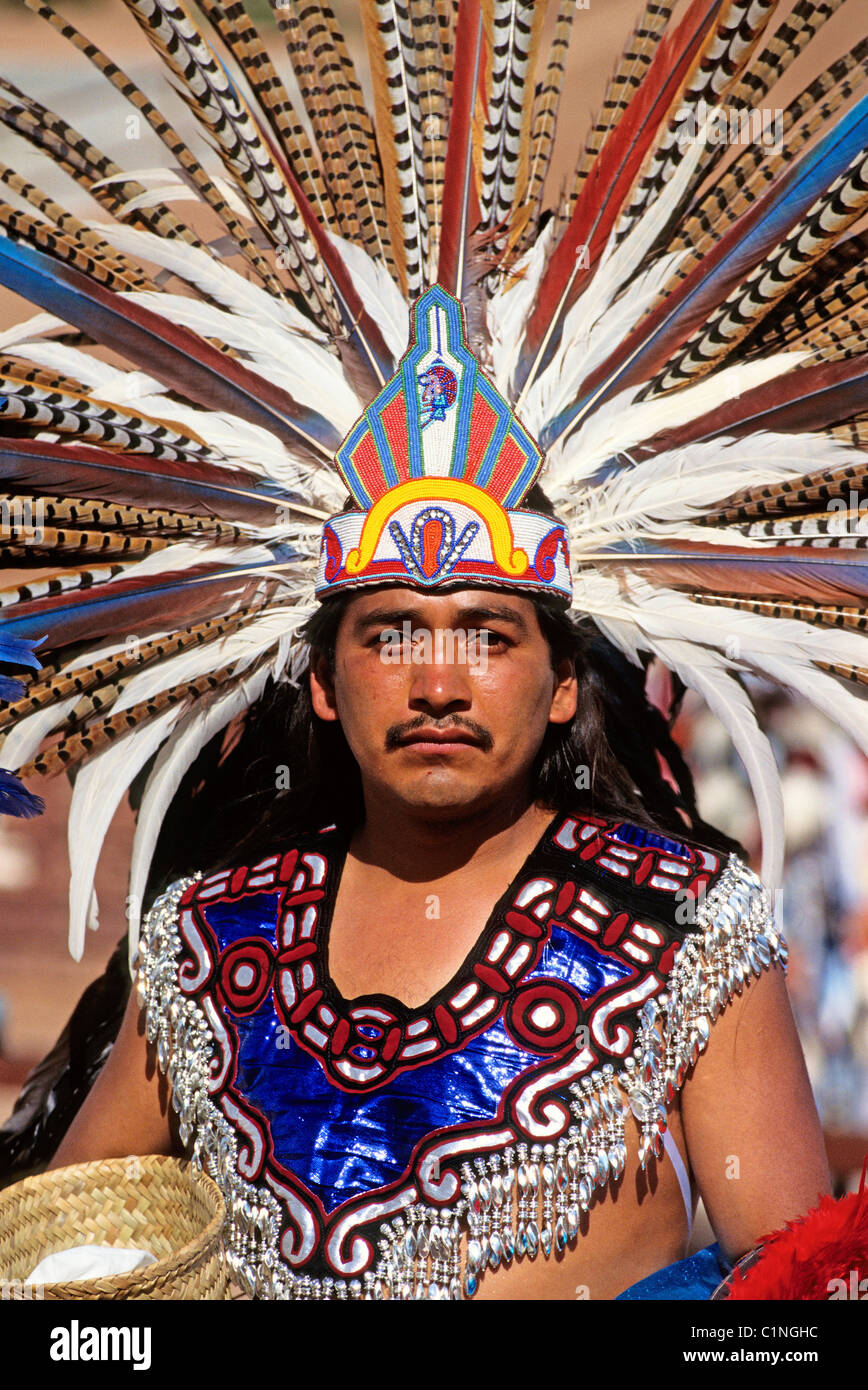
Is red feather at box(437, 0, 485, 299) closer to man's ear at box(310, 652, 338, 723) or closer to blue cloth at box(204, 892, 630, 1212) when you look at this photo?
man's ear at box(310, 652, 338, 723)

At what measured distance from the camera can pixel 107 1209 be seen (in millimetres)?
2307

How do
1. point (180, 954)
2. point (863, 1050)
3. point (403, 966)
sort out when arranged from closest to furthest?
point (403, 966), point (180, 954), point (863, 1050)

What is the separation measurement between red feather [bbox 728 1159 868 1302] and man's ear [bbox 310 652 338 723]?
1138 millimetres

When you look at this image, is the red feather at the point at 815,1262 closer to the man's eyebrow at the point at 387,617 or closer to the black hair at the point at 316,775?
the black hair at the point at 316,775

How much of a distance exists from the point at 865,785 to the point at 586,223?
1.22 m

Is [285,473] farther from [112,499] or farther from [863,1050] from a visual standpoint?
[863,1050]

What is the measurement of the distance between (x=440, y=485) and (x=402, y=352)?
1.48 ft

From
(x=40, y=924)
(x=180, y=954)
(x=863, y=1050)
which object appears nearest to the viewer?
(x=180, y=954)

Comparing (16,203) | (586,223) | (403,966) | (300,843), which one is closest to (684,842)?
(403,966)

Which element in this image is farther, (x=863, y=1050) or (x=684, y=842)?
(x=863, y=1050)

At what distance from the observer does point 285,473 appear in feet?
8.47

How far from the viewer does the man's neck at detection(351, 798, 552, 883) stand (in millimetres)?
2289

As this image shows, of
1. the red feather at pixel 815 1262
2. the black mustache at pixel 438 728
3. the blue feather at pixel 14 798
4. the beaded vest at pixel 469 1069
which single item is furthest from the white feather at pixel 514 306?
the red feather at pixel 815 1262

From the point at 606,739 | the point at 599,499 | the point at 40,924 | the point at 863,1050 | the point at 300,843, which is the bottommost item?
the point at 863,1050
